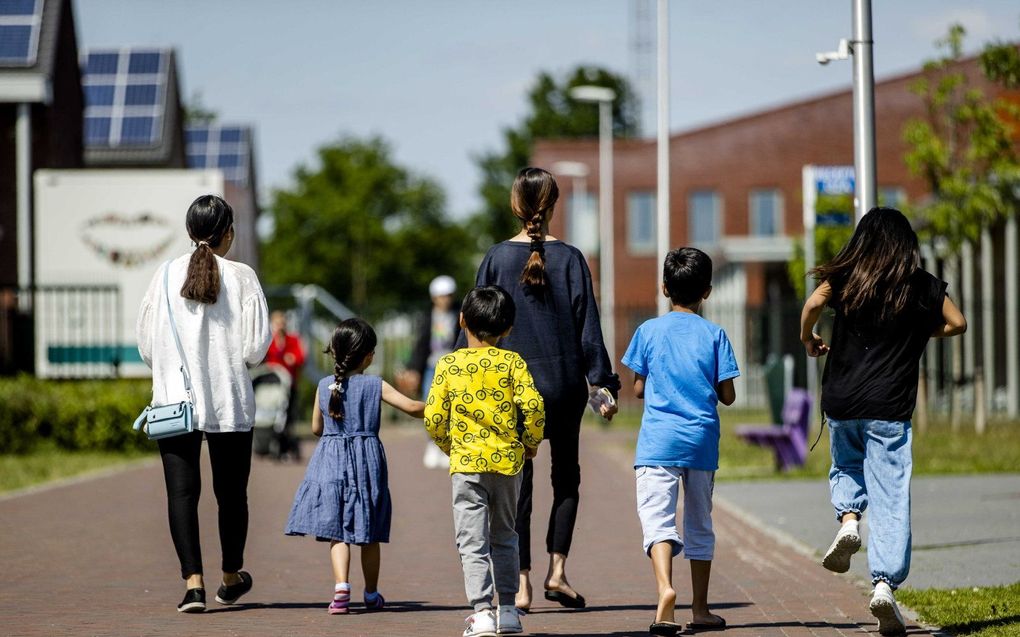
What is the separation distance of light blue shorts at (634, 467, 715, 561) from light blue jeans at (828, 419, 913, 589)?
0.59 metres

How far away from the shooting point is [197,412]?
23.2 ft

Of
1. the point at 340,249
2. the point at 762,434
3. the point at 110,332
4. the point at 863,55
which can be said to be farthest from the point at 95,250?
the point at 340,249

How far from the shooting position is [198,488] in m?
7.29

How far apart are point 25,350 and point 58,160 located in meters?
10.5

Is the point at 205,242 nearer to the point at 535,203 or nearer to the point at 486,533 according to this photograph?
the point at 535,203

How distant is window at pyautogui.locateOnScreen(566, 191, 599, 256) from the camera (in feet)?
141

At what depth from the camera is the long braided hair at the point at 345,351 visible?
23.5ft

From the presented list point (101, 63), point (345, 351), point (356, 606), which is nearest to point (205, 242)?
point (345, 351)

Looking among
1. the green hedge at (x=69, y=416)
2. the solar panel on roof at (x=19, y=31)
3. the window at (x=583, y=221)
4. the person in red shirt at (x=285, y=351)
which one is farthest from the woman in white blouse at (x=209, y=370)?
the window at (x=583, y=221)

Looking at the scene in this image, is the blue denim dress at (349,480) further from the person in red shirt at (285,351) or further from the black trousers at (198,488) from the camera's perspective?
the person in red shirt at (285,351)

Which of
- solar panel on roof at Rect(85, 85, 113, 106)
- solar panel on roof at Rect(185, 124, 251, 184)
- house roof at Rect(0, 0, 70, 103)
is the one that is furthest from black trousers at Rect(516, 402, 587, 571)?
solar panel on roof at Rect(185, 124, 251, 184)

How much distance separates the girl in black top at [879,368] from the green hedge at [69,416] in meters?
14.5

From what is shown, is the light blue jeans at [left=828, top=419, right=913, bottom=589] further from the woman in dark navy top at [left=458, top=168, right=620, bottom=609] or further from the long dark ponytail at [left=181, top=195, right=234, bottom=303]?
the long dark ponytail at [left=181, top=195, right=234, bottom=303]

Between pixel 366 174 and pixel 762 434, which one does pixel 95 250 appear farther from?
pixel 366 174
